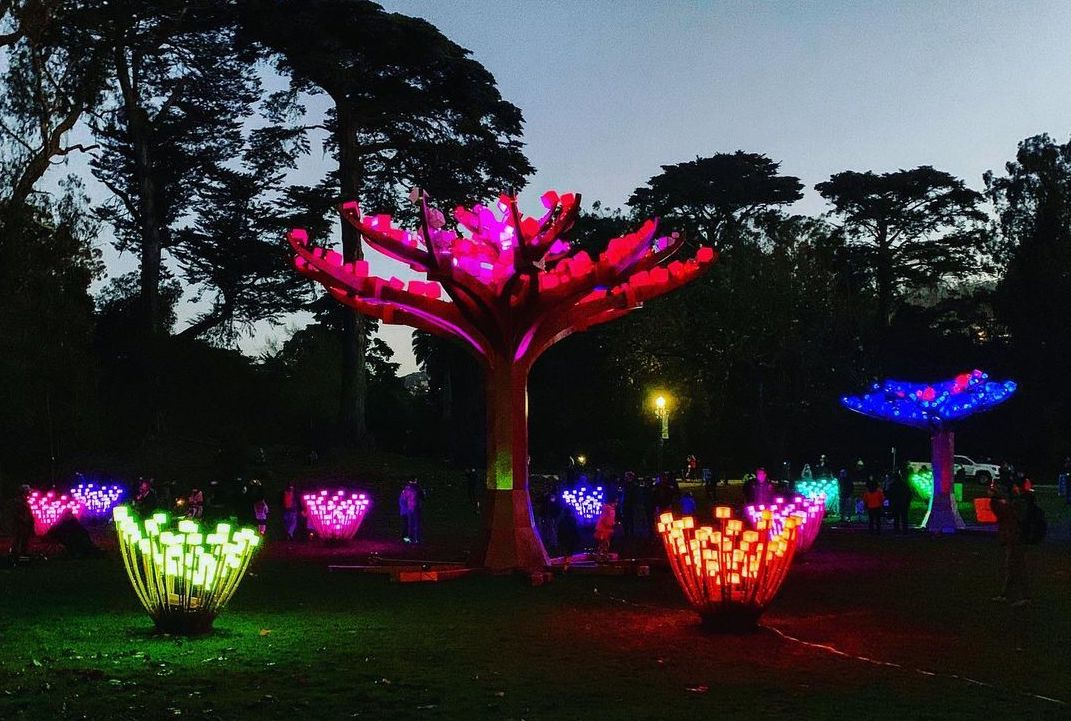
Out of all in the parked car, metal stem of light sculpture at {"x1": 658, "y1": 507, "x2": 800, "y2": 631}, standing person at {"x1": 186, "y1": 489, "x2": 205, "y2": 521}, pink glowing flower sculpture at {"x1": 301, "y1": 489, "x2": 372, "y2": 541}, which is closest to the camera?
metal stem of light sculpture at {"x1": 658, "y1": 507, "x2": 800, "y2": 631}

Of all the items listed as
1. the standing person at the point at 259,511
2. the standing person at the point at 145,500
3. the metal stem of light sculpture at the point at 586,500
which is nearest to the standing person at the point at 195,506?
the standing person at the point at 145,500

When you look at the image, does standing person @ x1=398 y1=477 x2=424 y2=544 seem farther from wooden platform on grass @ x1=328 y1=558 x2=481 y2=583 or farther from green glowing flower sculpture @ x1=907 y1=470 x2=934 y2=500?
green glowing flower sculpture @ x1=907 y1=470 x2=934 y2=500

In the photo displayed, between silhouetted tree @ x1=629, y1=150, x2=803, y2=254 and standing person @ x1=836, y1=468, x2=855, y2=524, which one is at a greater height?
silhouetted tree @ x1=629, y1=150, x2=803, y2=254

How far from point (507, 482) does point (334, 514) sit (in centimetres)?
650

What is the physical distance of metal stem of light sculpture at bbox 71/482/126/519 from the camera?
103 ft

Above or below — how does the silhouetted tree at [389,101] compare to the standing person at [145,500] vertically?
above

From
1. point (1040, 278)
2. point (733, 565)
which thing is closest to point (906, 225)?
point (1040, 278)

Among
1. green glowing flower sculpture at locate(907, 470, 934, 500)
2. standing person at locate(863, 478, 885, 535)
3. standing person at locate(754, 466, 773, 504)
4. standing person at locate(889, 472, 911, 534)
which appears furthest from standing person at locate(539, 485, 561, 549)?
green glowing flower sculpture at locate(907, 470, 934, 500)

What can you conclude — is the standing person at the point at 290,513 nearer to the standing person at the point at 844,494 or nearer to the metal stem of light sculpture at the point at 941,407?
the metal stem of light sculpture at the point at 941,407

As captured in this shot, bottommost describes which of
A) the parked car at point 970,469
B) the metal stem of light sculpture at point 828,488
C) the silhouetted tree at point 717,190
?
the metal stem of light sculpture at point 828,488

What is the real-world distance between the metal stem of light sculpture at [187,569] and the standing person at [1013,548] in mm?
9493

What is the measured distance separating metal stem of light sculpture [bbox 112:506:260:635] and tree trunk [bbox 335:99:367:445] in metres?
29.1

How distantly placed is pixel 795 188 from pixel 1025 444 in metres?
17.0

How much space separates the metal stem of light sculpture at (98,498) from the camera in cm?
3130
